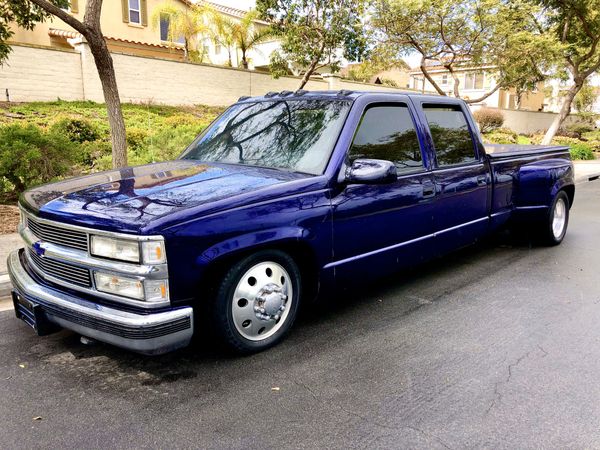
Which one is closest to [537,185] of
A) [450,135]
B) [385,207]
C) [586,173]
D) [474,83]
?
[450,135]

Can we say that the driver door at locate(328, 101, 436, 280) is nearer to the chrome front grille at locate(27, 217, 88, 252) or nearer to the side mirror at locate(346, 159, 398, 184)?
the side mirror at locate(346, 159, 398, 184)

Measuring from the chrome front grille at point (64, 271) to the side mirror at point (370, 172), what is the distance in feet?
6.30

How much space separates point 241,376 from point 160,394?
0.51 metres

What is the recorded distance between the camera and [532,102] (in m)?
51.7

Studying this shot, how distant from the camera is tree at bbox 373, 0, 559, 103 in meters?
16.9

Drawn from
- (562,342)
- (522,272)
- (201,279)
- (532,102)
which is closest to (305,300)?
(201,279)

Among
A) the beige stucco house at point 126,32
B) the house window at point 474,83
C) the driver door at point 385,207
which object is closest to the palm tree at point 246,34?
the beige stucco house at point 126,32

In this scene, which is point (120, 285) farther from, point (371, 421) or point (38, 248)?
point (371, 421)

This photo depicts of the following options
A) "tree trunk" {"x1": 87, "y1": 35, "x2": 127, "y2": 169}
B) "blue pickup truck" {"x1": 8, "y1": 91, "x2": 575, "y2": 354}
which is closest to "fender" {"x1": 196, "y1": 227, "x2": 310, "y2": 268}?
"blue pickup truck" {"x1": 8, "y1": 91, "x2": 575, "y2": 354}

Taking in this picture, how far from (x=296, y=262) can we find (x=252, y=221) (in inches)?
25.6

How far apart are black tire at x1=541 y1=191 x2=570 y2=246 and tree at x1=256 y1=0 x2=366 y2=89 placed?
994 cm

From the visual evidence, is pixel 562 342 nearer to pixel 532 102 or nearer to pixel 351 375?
pixel 351 375

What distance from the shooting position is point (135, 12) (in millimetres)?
26828

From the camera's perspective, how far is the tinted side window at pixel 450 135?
500 cm
